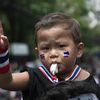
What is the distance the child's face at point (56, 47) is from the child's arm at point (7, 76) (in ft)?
0.58

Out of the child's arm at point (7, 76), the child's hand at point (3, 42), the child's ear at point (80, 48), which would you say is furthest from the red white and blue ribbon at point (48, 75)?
the child's hand at point (3, 42)

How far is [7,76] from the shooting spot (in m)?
3.02

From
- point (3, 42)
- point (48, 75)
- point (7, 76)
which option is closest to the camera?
point (3, 42)

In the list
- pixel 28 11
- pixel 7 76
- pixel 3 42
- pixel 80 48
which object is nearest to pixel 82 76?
pixel 80 48

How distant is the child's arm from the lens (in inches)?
110

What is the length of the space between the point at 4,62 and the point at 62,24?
0.51 metres

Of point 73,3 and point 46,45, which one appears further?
point 73,3

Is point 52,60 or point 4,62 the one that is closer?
point 4,62

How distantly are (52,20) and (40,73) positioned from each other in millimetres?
355

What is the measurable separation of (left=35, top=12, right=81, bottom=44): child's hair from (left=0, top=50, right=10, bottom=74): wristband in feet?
1.31

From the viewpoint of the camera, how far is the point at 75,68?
→ 327 cm

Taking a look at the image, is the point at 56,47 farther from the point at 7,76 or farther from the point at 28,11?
the point at 28,11

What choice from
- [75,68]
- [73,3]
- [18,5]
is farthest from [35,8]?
[75,68]

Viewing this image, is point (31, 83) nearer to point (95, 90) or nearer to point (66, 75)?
point (66, 75)
